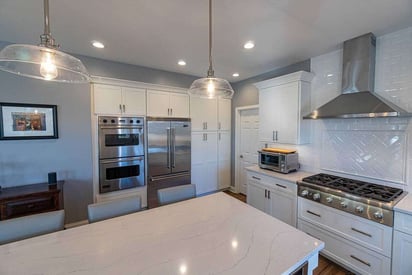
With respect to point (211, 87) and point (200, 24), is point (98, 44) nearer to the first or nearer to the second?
point (200, 24)

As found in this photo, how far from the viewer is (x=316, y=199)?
2.26 meters

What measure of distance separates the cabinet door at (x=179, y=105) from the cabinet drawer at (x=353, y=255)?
9.51ft

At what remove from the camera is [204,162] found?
4223 mm

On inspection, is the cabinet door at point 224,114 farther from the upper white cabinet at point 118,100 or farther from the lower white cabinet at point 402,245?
the lower white cabinet at point 402,245

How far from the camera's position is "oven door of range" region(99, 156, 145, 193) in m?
3.07

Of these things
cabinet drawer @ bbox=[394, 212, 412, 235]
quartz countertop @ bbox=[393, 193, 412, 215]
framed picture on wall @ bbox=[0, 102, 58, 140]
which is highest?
framed picture on wall @ bbox=[0, 102, 58, 140]

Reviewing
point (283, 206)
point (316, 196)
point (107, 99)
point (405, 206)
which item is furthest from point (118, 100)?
Answer: point (405, 206)

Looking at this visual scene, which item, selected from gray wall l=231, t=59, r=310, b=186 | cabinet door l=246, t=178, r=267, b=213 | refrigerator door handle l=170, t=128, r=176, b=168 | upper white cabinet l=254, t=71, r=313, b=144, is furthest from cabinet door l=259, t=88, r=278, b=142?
refrigerator door handle l=170, t=128, r=176, b=168

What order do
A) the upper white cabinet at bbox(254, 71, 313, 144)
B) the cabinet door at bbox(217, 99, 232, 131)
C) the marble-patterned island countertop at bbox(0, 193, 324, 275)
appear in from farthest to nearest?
the cabinet door at bbox(217, 99, 232, 131) < the upper white cabinet at bbox(254, 71, 313, 144) < the marble-patterned island countertop at bbox(0, 193, 324, 275)

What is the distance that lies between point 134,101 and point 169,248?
9.05 ft

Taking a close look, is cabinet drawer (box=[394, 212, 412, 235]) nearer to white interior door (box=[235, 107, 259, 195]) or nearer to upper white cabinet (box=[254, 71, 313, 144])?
upper white cabinet (box=[254, 71, 313, 144])

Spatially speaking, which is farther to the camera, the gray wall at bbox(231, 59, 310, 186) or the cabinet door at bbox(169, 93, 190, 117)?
the cabinet door at bbox(169, 93, 190, 117)

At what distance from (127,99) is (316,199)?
3247 millimetres

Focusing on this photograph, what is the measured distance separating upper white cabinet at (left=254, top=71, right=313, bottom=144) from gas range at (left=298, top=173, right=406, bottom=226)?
73cm
